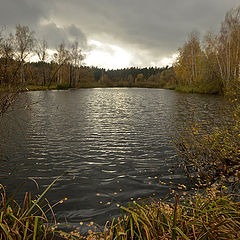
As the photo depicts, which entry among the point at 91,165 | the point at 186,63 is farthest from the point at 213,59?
the point at 91,165

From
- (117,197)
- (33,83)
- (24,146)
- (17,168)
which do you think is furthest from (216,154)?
(24,146)

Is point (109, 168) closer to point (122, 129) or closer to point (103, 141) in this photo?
point (103, 141)

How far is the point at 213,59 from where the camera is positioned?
132 feet

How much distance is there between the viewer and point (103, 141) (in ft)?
33.4

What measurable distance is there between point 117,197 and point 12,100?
3.86m

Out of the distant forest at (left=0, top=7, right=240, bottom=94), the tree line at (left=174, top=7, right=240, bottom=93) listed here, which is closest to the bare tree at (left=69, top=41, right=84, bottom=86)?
the distant forest at (left=0, top=7, right=240, bottom=94)

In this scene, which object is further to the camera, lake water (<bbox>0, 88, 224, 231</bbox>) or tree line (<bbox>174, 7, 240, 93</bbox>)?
tree line (<bbox>174, 7, 240, 93</bbox>)

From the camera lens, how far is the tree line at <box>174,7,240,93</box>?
3378 cm

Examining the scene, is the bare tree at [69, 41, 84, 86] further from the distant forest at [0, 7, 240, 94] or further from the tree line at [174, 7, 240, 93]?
the tree line at [174, 7, 240, 93]

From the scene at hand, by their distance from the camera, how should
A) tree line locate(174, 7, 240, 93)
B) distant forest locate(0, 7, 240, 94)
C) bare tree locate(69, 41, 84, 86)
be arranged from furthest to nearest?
bare tree locate(69, 41, 84, 86) → tree line locate(174, 7, 240, 93) → distant forest locate(0, 7, 240, 94)

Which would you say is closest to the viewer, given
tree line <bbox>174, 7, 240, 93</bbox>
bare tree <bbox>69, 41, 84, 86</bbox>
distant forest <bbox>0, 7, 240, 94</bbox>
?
distant forest <bbox>0, 7, 240, 94</bbox>

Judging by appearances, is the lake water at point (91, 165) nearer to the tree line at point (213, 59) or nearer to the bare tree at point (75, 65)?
the tree line at point (213, 59)

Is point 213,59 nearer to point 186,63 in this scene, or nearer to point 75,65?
point 186,63

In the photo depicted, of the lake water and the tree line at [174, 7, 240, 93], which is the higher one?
the tree line at [174, 7, 240, 93]
